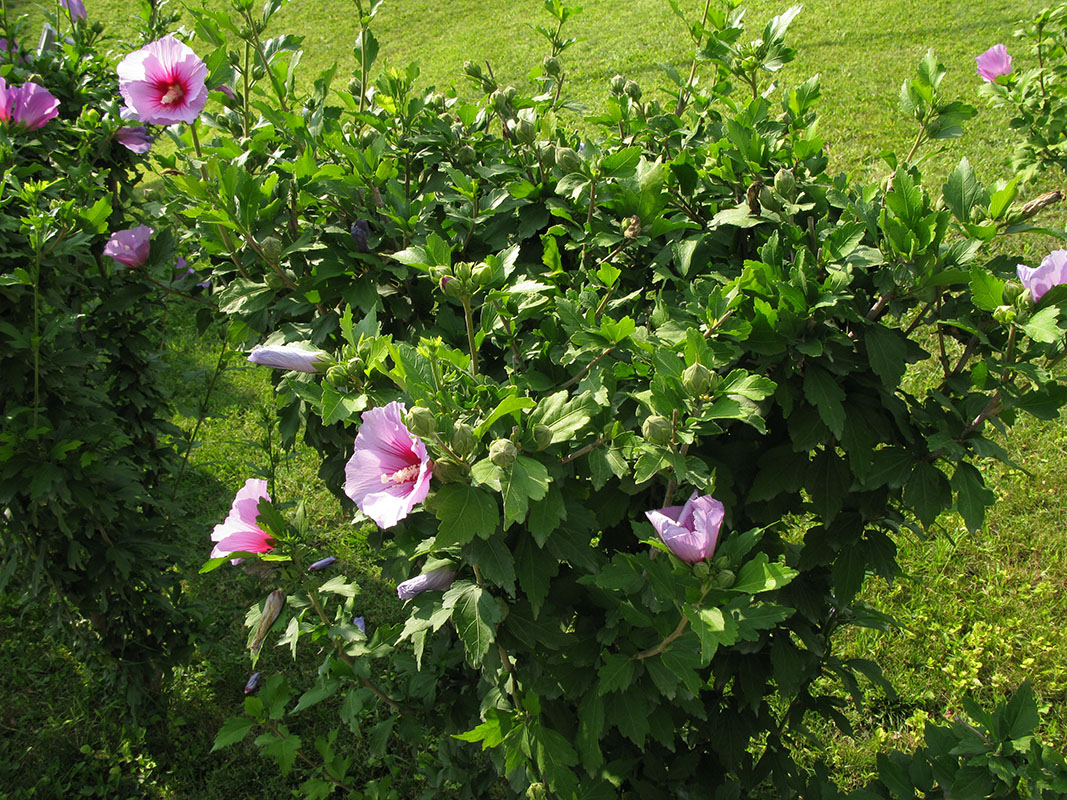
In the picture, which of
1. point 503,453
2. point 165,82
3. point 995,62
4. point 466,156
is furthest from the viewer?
point 995,62

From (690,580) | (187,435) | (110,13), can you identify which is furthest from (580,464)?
(110,13)

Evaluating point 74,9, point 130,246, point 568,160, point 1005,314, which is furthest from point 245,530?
point 74,9

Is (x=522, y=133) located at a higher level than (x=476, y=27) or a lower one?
higher

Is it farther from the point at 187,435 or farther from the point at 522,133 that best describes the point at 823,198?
the point at 187,435

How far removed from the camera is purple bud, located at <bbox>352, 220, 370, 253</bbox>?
1772 millimetres

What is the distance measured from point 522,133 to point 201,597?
8.61ft

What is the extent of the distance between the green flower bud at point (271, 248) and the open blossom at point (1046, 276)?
140 centimetres

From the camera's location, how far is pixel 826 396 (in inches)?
56.7

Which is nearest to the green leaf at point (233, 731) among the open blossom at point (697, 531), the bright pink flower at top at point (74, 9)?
the open blossom at point (697, 531)

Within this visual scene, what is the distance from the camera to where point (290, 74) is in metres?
2.23

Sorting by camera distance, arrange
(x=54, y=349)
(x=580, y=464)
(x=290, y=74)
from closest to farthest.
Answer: (x=580, y=464), (x=290, y=74), (x=54, y=349)

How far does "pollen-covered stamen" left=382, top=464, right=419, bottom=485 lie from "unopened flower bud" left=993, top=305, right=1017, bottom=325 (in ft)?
3.34

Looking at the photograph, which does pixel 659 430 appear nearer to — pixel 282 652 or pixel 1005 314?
pixel 1005 314

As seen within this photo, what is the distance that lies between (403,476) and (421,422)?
0.13m
